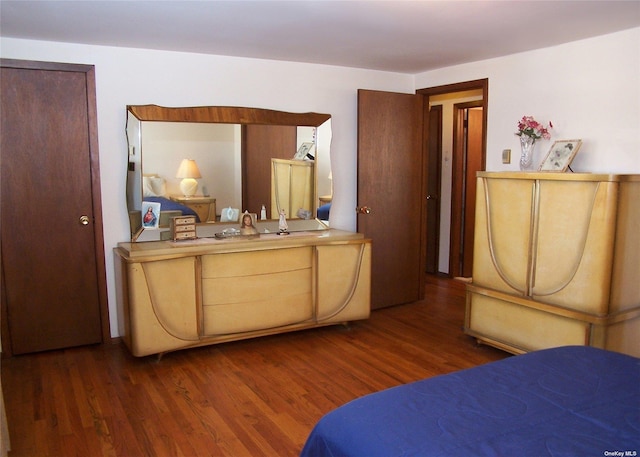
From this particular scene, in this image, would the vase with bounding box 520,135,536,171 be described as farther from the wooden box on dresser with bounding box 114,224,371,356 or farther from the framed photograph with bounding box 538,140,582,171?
the wooden box on dresser with bounding box 114,224,371,356

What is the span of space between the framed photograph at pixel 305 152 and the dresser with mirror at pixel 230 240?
1cm

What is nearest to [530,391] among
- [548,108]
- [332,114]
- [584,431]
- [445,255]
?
[584,431]

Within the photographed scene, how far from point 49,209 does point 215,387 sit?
1776 millimetres

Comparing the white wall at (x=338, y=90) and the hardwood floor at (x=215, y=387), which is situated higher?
the white wall at (x=338, y=90)

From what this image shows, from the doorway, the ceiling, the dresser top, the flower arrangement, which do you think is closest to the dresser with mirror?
the ceiling

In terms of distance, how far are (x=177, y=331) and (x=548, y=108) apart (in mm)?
3182

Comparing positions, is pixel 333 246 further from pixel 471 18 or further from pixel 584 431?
pixel 584 431

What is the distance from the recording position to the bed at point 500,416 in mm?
1405

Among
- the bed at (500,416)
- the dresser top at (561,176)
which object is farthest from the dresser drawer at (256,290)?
the bed at (500,416)

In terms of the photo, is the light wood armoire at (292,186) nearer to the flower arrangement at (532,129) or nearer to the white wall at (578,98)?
the white wall at (578,98)

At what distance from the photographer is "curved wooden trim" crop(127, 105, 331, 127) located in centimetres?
378

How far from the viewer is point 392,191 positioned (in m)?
4.84

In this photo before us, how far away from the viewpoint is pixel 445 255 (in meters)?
6.15

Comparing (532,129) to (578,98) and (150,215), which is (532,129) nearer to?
(578,98)
